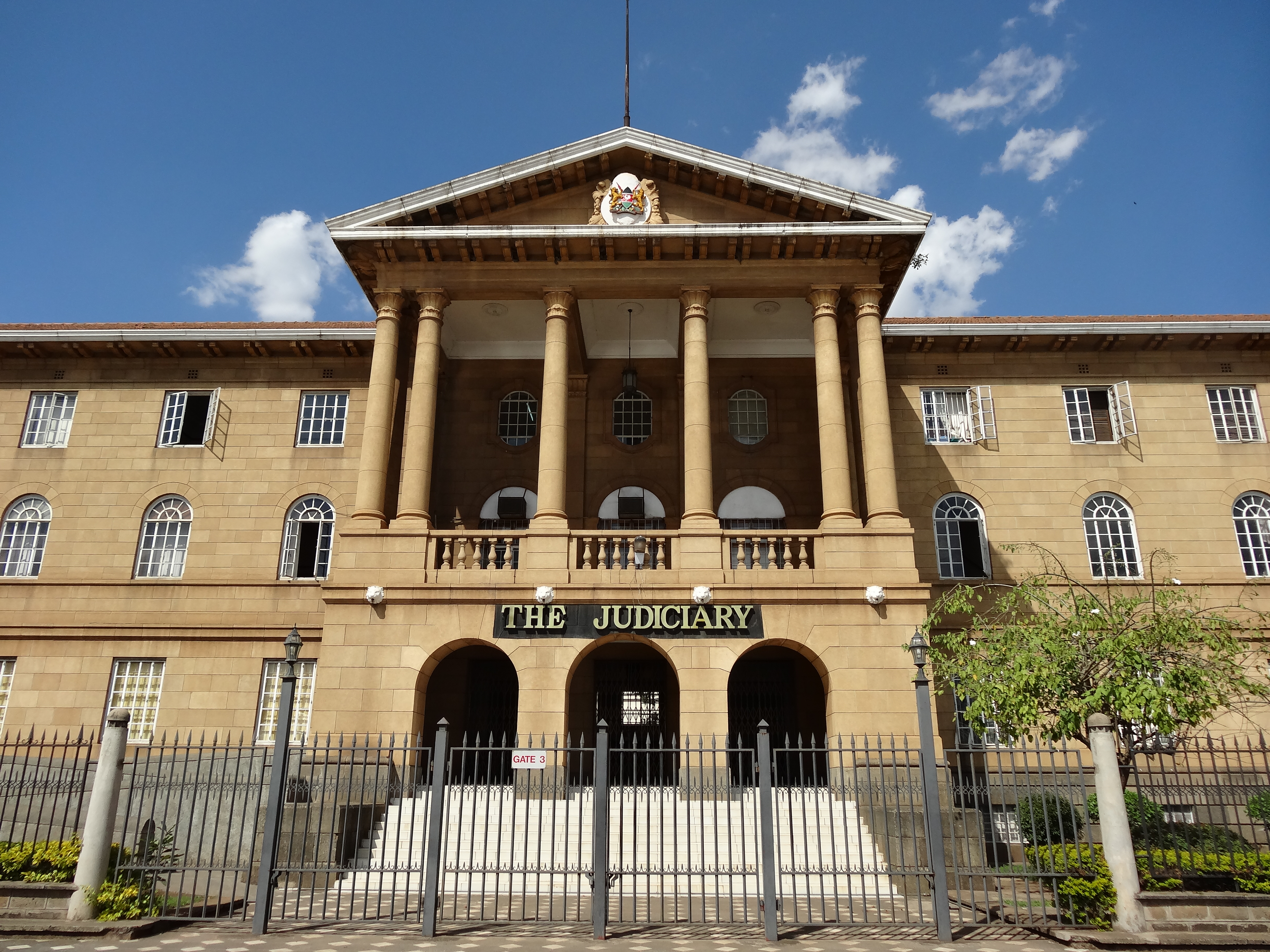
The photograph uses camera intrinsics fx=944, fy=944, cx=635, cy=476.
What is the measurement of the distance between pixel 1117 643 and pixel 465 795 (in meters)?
11.6

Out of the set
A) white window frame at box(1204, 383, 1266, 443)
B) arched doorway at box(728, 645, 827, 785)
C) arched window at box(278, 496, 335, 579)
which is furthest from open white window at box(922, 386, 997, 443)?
arched window at box(278, 496, 335, 579)

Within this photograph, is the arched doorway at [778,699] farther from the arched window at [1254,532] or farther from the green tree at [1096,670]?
the arched window at [1254,532]

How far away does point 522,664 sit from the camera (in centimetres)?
1895

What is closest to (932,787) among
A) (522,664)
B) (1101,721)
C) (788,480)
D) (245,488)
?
(1101,721)

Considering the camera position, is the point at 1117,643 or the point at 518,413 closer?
the point at 1117,643

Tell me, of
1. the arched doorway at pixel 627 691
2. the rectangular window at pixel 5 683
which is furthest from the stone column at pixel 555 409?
the rectangular window at pixel 5 683

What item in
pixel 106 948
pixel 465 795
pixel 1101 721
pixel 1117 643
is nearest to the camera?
pixel 106 948

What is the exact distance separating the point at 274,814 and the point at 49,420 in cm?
1818

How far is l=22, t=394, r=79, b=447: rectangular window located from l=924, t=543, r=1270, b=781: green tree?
74.2 feet

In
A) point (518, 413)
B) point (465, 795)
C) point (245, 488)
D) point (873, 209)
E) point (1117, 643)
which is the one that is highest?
point (873, 209)

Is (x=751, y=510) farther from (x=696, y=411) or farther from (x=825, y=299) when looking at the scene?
(x=825, y=299)

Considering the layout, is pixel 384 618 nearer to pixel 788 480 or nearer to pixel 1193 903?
pixel 788 480

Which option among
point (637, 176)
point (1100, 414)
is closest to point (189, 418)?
point (637, 176)

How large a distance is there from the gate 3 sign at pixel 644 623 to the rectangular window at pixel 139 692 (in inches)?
390
